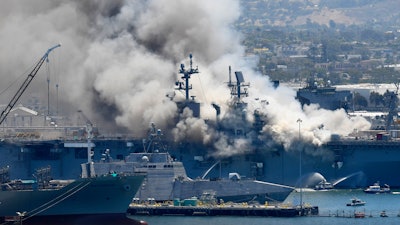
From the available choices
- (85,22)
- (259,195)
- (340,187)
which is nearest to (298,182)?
(340,187)

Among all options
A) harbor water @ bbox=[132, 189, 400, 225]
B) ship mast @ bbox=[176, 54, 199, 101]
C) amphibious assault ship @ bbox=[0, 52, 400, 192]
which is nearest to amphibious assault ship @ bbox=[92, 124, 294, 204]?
harbor water @ bbox=[132, 189, 400, 225]

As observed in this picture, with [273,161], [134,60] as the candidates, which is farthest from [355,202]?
[134,60]

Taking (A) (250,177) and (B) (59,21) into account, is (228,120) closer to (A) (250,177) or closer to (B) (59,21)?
(A) (250,177)

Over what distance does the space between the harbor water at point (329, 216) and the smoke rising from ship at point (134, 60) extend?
835cm

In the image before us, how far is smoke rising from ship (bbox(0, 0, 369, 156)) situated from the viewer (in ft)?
334

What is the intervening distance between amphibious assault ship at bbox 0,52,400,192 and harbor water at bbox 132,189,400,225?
4754mm

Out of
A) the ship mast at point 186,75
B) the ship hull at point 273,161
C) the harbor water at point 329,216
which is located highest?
the ship mast at point 186,75

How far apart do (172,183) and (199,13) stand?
23.5 meters

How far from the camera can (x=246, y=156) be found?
97.6 metres

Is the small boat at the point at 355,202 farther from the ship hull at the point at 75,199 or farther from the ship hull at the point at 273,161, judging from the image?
the ship hull at the point at 75,199

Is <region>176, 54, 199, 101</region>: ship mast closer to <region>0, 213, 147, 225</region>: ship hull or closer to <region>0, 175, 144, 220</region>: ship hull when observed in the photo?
<region>0, 175, 144, 220</region>: ship hull

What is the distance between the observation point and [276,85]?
11212cm

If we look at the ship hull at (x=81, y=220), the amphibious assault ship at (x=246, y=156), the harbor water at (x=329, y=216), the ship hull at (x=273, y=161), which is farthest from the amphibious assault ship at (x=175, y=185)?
the ship hull at (x=273, y=161)

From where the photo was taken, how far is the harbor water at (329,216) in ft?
267
